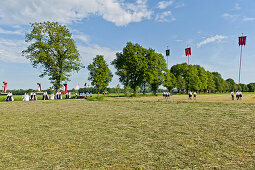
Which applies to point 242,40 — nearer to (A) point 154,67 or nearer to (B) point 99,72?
(A) point 154,67

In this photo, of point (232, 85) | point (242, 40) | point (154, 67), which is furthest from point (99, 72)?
point (232, 85)

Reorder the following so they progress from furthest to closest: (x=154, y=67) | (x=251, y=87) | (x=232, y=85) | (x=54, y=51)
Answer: (x=251, y=87) < (x=232, y=85) < (x=154, y=67) < (x=54, y=51)

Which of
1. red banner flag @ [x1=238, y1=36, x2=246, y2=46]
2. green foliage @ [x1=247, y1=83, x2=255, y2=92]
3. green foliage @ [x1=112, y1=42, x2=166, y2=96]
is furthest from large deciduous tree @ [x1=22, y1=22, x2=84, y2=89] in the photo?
green foliage @ [x1=247, y1=83, x2=255, y2=92]

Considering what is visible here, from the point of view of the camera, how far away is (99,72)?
57.5 m

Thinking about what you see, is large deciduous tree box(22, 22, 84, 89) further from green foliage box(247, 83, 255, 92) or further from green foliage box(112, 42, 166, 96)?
green foliage box(247, 83, 255, 92)

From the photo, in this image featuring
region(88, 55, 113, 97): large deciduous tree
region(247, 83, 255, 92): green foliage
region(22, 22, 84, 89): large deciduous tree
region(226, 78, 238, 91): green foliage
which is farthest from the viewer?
region(247, 83, 255, 92): green foliage

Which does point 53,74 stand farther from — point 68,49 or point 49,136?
point 49,136

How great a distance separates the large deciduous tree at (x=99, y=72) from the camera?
56.8m

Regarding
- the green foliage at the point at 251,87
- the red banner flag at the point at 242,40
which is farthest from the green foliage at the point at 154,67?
the green foliage at the point at 251,87

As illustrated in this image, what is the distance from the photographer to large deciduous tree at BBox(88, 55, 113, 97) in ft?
186

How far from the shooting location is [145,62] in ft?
174

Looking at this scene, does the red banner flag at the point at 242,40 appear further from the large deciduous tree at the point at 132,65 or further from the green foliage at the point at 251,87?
the green foliage at the point at 251,87

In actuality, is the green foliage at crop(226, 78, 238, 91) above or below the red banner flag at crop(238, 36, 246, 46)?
below

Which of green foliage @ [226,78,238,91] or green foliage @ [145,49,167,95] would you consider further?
green foliage @ [226,78,238,91]
